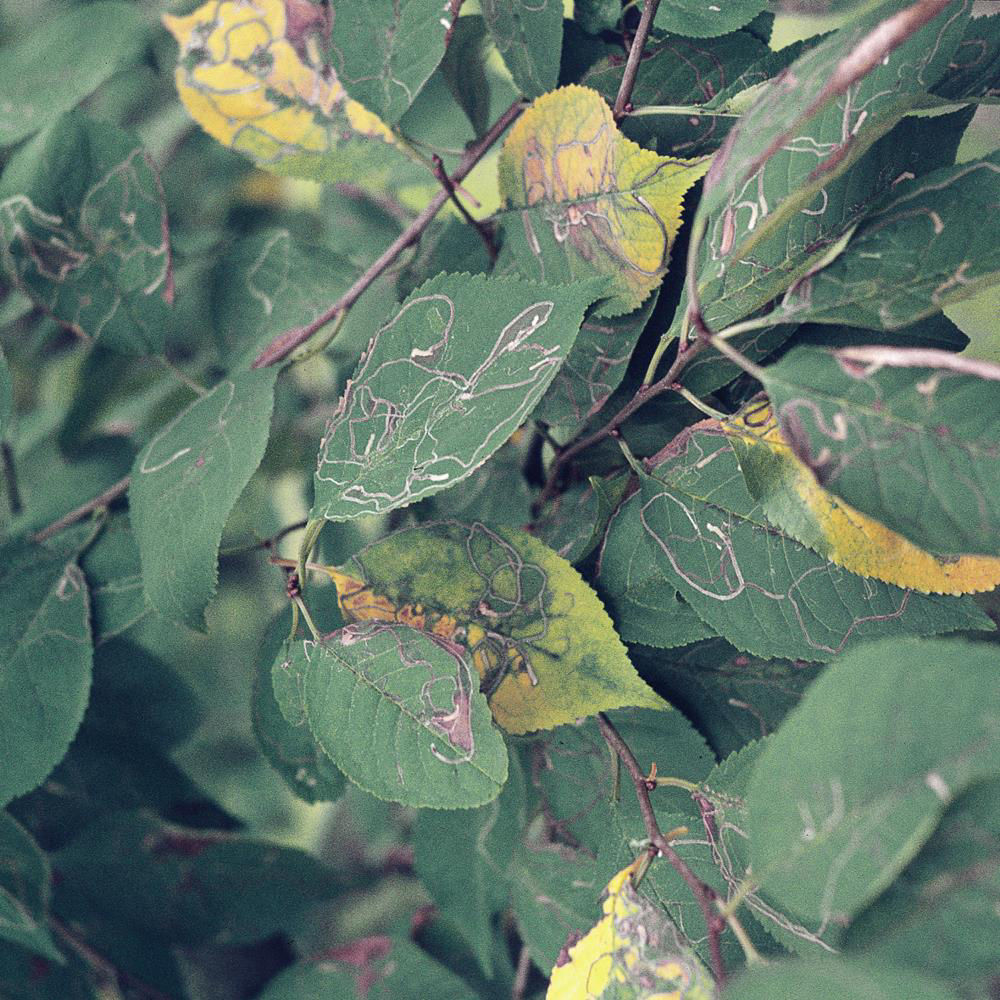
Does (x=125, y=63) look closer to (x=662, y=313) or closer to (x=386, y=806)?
(x=662, y=313)

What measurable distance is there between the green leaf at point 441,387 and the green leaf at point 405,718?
5 cm

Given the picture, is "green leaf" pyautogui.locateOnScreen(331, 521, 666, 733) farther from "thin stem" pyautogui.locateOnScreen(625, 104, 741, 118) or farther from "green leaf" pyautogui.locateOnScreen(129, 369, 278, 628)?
"thin stem" pyautogui.locateOnScreen(625, 104, 741, 118)

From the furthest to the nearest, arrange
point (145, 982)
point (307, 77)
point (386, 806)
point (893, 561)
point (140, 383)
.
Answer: point (386, 806)
point (140, 383)
point (145, 982)
point (307, 77)
point (893, 561)

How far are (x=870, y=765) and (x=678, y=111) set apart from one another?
0.85 feet

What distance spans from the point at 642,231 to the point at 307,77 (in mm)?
197

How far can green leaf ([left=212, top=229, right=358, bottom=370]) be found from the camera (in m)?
0.58

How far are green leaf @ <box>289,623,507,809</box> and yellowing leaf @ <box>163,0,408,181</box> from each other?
0.77 ft

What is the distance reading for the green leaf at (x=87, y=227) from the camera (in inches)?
21.2

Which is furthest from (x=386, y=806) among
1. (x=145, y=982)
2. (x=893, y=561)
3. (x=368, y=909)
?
(x=893, y=561)

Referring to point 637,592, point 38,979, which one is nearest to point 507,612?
point 637,592

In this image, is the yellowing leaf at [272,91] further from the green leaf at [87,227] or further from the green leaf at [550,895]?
the green leaf at [550,895]

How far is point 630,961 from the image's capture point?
1.05 feet

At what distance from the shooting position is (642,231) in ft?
1.24

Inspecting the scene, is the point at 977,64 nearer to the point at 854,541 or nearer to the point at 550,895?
the point at 854,541
